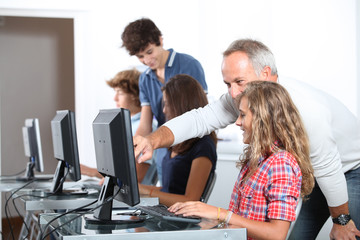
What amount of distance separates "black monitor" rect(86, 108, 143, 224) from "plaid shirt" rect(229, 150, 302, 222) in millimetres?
379

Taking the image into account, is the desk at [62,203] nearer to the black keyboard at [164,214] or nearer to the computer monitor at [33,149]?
the black keyboard at [164,214]

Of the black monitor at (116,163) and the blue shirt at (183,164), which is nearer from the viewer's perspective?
the black monitor at (116,163)

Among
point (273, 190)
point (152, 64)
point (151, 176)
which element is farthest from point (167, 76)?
point (273, 190)

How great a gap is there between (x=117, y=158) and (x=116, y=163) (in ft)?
0.06

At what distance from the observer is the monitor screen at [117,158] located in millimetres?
1523

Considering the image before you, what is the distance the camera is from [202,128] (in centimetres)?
228

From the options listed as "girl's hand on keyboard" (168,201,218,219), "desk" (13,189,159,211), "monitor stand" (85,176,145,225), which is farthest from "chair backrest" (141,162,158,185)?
"girl's hand on keyboard" (168,201,218,219)

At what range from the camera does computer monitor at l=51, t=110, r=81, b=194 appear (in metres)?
2.40

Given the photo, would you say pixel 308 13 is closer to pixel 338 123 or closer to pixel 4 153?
pixel 338 123

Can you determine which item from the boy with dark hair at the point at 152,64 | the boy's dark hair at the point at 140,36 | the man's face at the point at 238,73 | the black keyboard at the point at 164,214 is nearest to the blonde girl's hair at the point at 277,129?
the man's face at the point at 238,73

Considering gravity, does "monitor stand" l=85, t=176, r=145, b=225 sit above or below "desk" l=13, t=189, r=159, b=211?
above

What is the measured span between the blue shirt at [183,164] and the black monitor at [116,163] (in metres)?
0.89

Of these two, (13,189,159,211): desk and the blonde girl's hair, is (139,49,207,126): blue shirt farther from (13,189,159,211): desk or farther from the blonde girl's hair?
the blonde girl's hair

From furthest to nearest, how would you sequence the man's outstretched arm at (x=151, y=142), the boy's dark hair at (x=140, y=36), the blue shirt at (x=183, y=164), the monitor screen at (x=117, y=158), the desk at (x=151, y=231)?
the boy's dark hair at (x=140, y=36), the blue shirt at (x=183, y=164), the man's outstretched arm at (x=151, y=142), the monitor screen at (x=117, y=158), the desk at (x=151, y=231)
